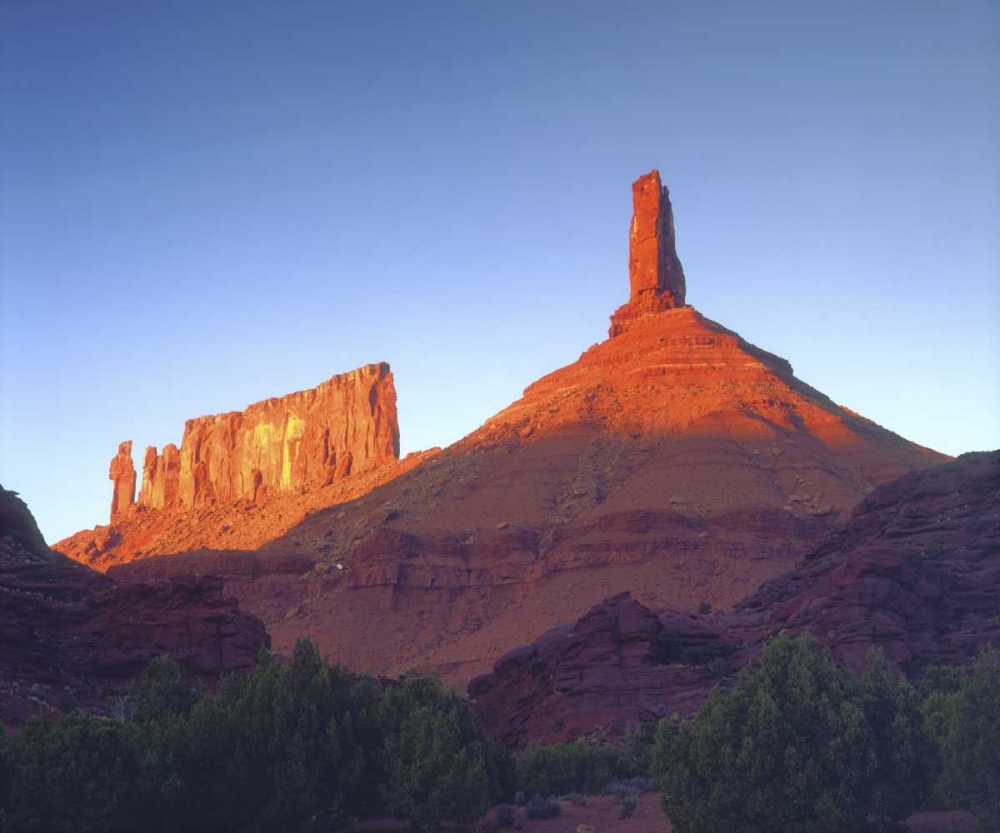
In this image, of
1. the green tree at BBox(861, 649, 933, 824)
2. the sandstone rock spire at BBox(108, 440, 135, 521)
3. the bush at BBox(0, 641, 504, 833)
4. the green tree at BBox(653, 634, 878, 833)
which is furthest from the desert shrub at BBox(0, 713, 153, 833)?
the sandstone rock spire at BBox(108, 440, 135, 521)

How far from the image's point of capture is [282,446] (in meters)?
150

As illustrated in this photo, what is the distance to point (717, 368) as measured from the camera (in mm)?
100188

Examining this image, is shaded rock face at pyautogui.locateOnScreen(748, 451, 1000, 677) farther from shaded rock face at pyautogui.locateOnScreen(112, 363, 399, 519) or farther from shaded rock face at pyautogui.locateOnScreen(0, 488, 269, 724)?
shaded rock face at pyautogui.locateOnScreen(112, 363, 399, 519)

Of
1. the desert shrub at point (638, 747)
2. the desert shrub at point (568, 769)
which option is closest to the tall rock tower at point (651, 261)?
the desert shrub at point (638, 747)

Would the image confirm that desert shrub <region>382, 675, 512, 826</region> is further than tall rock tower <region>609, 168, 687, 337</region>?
No

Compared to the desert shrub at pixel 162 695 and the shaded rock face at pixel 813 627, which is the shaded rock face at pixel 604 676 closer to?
the shaded rock face at pixel 813 627

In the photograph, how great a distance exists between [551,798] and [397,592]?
1948 inches

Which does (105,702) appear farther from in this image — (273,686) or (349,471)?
(349,471)

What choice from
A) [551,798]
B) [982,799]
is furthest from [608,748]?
[982,799]

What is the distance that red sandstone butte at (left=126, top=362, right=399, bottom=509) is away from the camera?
445 feet

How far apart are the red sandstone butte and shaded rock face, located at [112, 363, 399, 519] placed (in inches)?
4.4

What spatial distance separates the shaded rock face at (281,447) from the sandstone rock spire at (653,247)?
33819mm

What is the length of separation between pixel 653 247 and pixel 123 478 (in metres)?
95.3

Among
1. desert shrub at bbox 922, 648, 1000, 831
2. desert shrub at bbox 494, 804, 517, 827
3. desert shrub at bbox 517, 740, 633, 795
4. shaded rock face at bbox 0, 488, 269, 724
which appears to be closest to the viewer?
desert shrub at bbox 922, 648, 1000, 831
